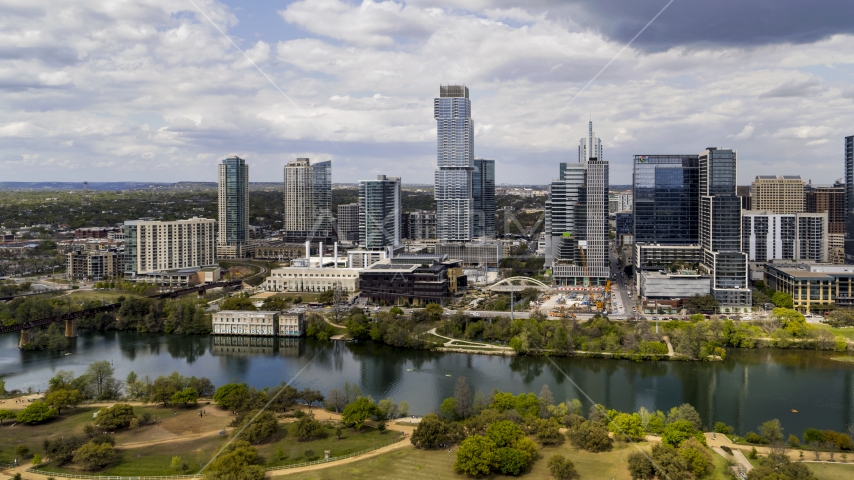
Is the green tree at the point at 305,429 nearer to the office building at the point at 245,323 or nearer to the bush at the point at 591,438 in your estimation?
the bush at the point at 591,438

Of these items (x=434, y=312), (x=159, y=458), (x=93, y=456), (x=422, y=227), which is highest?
(x=422, y=227)

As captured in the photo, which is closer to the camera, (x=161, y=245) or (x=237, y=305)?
(x=237, y=305)

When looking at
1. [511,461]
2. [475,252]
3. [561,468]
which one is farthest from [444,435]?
[475,252]

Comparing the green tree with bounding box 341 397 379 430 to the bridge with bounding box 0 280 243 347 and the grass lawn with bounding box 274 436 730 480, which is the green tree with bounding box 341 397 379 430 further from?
the bridge with bounding box 0 280 243 347

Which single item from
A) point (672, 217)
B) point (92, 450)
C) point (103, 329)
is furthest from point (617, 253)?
point (92, 450)

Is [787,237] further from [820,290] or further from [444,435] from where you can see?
[444,435]

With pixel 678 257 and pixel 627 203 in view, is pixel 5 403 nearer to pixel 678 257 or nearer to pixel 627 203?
pixel 678 257
